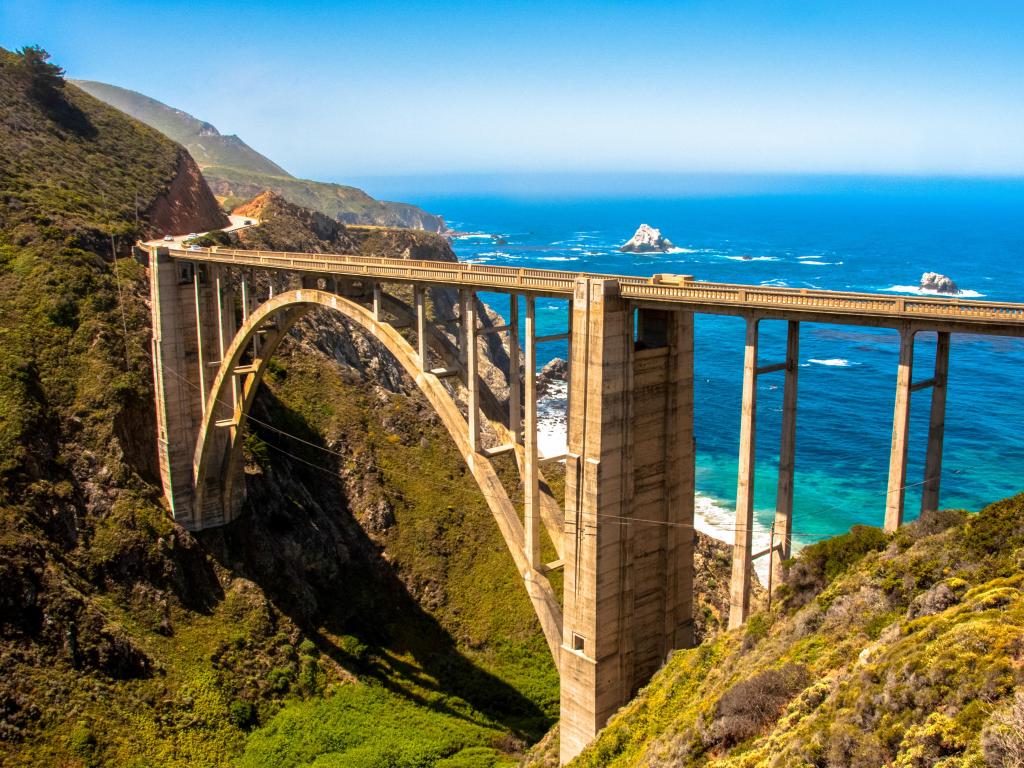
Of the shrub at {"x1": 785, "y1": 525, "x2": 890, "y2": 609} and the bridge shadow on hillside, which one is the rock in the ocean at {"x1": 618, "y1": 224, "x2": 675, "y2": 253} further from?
the shrub at {"x1": 785, "y1": 525, "x2": 890, "y2": 609}

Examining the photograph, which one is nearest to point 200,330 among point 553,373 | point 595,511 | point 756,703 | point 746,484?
point 595,511

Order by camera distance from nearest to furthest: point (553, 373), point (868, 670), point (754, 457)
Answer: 1. point (868, 670)
2. point (754, 457)
3. point (553, 373)

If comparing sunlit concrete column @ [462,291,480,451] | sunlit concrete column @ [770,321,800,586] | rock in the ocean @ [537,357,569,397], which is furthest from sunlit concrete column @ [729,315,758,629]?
rock in the ocean @ [537,357,569,397]

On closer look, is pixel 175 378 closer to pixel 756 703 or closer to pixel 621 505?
pixel 621 505

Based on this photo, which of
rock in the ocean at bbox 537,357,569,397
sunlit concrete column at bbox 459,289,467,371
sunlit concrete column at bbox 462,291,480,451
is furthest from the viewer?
rock in the ocean at bbox 537,357,569,397

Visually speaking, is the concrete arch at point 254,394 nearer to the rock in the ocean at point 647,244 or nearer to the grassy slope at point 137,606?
the grassy slope at point 137,606

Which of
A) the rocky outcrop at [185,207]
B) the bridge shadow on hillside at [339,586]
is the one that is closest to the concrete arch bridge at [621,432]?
the bridge shadow on hillside at [339,586]
